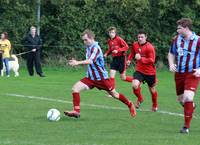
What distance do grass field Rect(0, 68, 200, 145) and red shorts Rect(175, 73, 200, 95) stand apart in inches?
27.2

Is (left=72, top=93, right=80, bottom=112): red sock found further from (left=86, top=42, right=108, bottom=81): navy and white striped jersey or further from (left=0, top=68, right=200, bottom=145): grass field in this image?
(left=86, top=42, right=108, bottom=81): navy and white striped jersey

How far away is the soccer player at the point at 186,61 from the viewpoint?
1080 centimetres

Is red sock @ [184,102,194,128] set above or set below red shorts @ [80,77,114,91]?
below

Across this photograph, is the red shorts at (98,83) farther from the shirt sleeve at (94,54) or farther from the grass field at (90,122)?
the grass field at (90,122)

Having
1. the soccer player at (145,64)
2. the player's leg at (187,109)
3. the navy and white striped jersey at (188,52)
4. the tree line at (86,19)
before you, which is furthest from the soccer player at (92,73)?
the tree line at (86,19)

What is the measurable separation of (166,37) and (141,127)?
25877 millimetres

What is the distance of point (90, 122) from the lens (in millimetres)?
12031

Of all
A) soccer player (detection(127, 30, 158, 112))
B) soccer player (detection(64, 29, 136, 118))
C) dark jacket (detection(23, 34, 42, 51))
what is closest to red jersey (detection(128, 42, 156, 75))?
soccer player (detection(127, 30, 158, 112))

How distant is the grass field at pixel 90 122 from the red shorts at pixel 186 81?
690 millimetres

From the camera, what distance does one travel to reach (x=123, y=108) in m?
14.8

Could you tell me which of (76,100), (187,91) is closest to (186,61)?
(187,91)

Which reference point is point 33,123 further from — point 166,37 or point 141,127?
point 166,37

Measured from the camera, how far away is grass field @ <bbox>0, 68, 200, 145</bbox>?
9727 mm

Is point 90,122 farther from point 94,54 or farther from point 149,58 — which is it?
point 149,58
